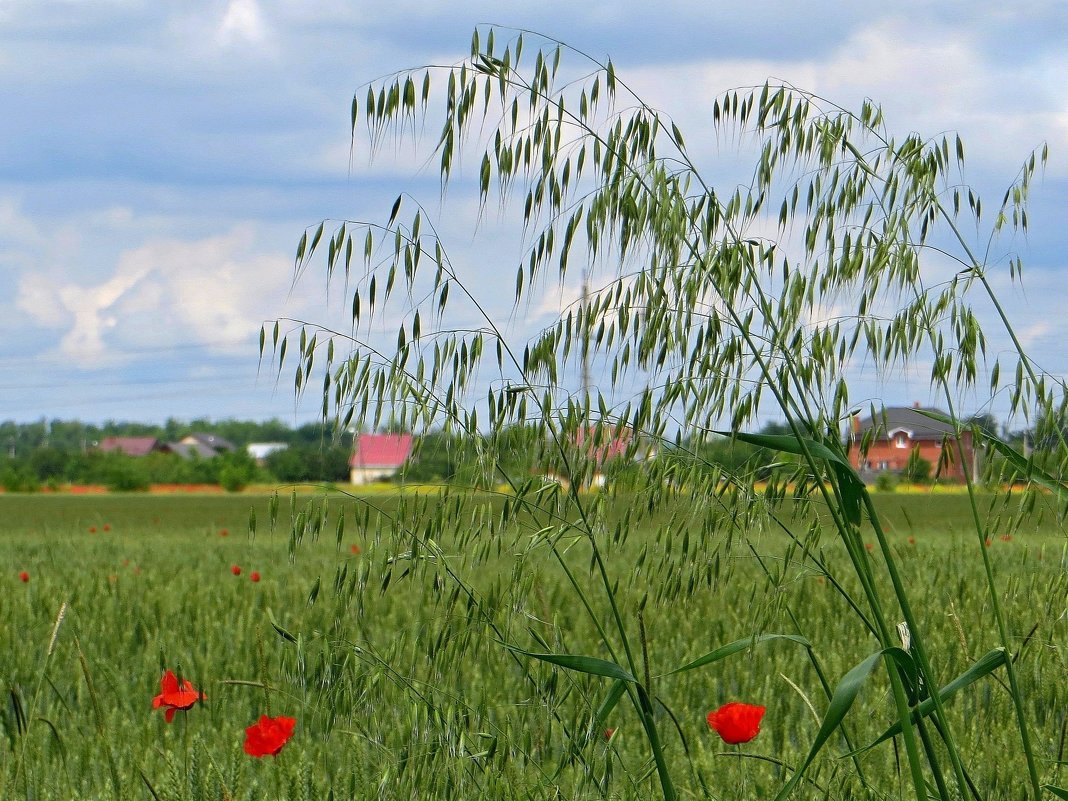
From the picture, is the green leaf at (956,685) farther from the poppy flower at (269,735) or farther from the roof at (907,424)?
the poppy flower at (269,735)

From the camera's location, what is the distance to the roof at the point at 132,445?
6956cm

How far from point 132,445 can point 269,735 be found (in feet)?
269

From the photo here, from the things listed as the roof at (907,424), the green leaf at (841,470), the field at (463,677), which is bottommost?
the field at (463,677)

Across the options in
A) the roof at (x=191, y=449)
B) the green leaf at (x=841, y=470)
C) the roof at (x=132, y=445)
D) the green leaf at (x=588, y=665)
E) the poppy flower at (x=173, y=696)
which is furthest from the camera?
the roof at (x=191, y=449)

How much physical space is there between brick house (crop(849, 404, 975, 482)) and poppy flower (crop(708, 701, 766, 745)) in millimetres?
508

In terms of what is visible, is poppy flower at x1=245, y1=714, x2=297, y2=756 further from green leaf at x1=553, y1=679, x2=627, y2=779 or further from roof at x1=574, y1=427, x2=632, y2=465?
roof at x1=574, y1=427, x2=632, y2=465

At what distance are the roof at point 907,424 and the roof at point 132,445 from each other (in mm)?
71386

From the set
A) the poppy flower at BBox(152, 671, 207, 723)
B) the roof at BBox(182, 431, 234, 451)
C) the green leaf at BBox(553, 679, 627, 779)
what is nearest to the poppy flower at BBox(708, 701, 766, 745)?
the green leaf at BBox(553, 679, 627, 779)

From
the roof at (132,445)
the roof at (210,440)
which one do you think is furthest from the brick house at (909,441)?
the roof at (210,440)

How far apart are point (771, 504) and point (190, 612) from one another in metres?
3.79

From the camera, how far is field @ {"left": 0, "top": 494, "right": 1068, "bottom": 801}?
68.2 inches

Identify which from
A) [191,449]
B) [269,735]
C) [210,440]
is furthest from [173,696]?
[210,440]

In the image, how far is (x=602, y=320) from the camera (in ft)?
5.61

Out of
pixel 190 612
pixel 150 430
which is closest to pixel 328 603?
pixel 190 612
